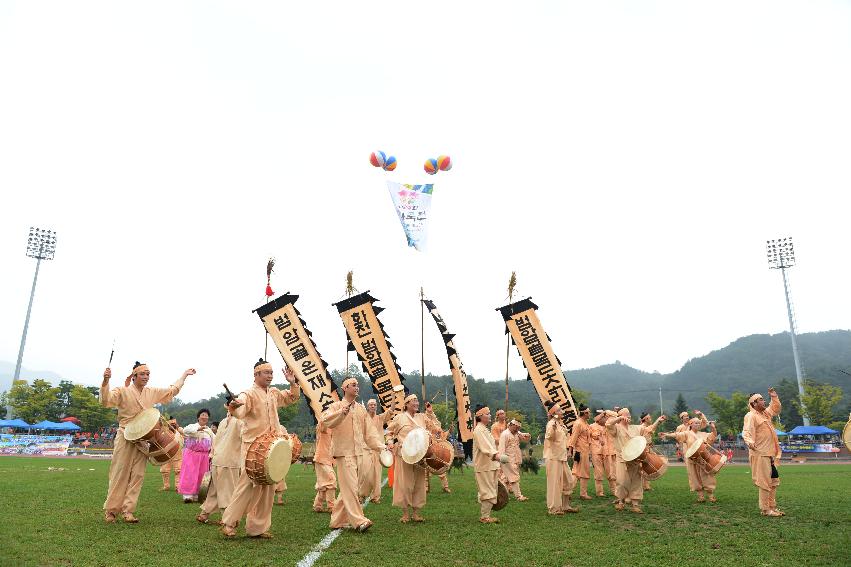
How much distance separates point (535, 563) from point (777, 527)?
4289 mm

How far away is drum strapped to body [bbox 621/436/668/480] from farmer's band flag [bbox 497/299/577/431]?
5472 mm

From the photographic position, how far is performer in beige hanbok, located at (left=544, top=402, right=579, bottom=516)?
1006 centimetres

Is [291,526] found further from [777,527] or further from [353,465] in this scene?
[777,527]

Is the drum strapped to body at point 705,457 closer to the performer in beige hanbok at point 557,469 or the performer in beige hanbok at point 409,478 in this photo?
the performer in beige hanbok at point 557,469

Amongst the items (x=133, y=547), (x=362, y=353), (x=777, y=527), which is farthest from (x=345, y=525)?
(x=362, y=353)

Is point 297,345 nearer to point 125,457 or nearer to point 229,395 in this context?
point 125,457

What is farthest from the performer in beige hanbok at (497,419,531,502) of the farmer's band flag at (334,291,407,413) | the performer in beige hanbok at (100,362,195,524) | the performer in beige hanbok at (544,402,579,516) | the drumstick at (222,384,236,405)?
the performer in beige hanbok at (100,362,195,524)

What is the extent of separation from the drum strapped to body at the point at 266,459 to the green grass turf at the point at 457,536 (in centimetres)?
73

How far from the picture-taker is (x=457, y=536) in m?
7.72

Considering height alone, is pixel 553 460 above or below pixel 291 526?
above

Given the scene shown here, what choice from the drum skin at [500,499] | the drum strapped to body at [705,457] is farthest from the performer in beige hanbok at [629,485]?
the drum skin at [500,499]

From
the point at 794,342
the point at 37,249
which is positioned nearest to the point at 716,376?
the point at 794,342

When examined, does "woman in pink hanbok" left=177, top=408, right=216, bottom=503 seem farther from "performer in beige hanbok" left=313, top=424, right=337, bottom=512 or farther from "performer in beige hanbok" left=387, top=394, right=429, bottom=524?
"performer in beige hanbok" left=387, top=394, right=429, bottom=524

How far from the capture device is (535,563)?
19.9 ft
